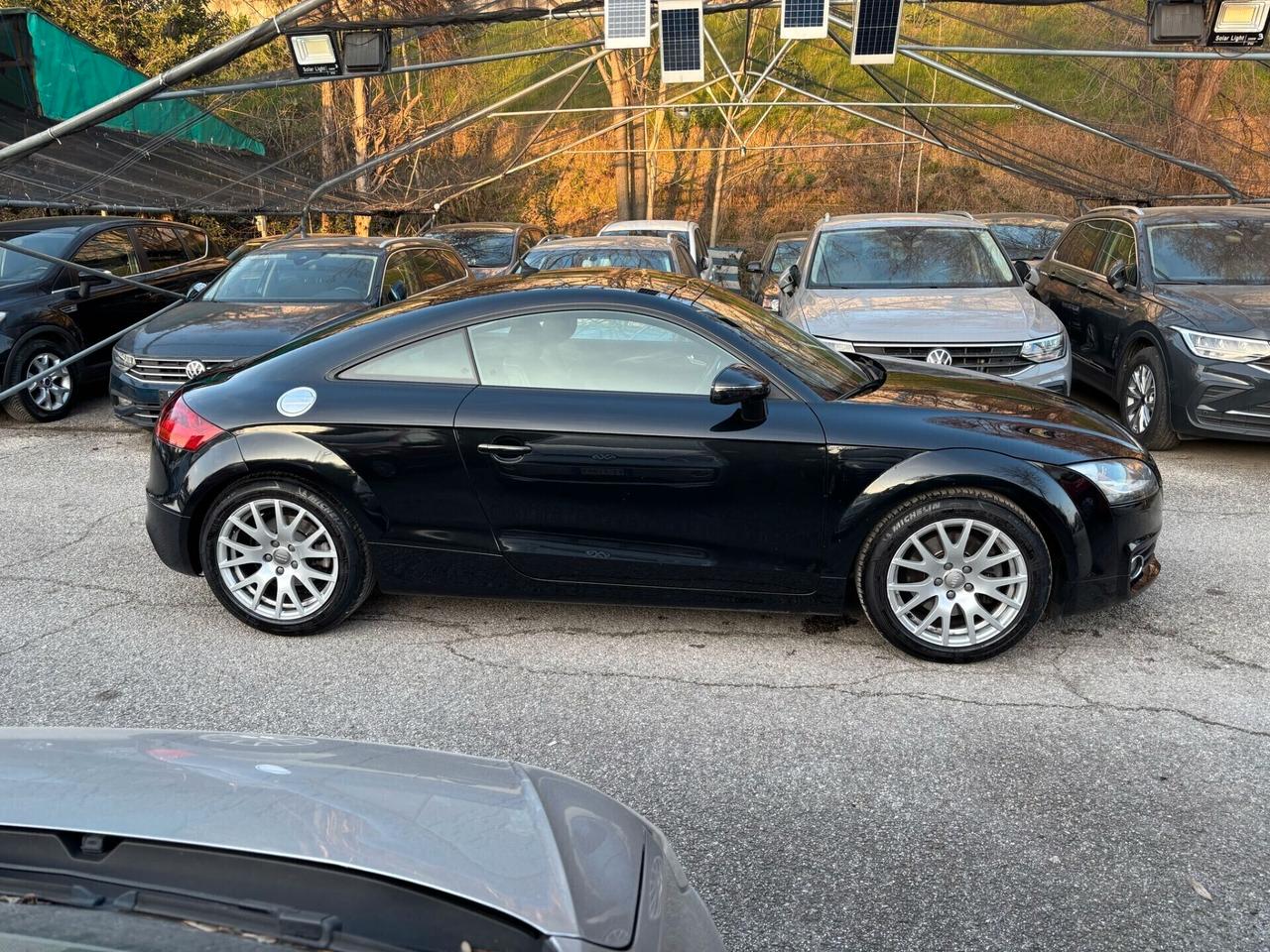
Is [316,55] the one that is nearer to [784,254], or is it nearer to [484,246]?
[484,246]

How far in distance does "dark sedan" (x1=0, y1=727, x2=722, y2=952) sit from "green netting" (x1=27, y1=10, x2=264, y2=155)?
537 inches

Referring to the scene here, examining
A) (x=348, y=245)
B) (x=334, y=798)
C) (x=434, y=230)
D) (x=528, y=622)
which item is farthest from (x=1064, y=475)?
(x=434, y=230)

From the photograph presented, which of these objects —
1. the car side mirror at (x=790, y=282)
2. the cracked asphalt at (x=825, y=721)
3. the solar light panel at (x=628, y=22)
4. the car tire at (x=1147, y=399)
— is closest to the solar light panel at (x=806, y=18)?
the solar light panel at (x=628, y=22)

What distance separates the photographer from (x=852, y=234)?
9508 mm

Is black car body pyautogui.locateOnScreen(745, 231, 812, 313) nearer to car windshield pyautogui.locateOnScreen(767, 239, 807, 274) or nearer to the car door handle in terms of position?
car windshield pyautogui.locateOnScreen(767, 239, 807, 274)

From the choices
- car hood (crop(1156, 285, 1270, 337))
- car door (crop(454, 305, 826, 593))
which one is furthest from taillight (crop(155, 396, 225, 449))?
car hood (crop(1156, 285, 1270, 337))

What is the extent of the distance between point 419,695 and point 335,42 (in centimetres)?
774

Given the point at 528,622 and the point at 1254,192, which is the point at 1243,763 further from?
the point at 1254,192

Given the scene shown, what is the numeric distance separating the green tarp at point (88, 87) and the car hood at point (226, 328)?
6.22 metres

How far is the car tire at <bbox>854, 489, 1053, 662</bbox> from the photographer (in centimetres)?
446

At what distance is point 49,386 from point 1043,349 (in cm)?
830

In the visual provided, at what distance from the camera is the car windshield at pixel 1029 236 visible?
1633 cm

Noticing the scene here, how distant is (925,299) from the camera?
8.28 metres

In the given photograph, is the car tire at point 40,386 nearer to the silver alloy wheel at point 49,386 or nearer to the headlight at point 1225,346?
the silver alloy wheel at point 49,386
